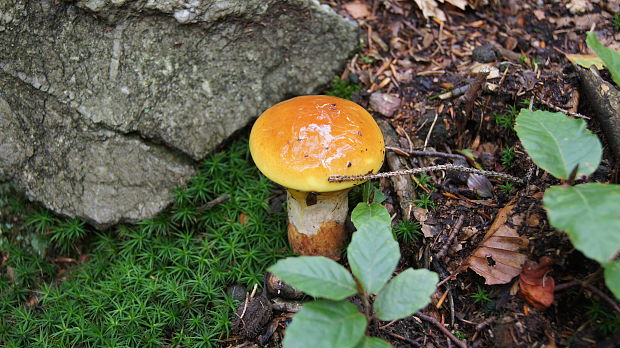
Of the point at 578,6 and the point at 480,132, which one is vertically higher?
the point at 578,6

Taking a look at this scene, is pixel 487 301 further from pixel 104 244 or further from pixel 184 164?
pixel 104 244

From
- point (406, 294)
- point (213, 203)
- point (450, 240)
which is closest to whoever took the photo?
point (406, 294)

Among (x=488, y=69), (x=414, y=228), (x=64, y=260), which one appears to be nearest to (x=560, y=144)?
(x=414, y=228)

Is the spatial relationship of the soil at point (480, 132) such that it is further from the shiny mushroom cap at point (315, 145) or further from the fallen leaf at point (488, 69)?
the shiny mushroom cap at point (315, 145)

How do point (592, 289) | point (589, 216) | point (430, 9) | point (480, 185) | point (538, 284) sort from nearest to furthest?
point (589, 216)
point (592, 289)
point (538, 284)
point (480, 185)
point (430, 9)

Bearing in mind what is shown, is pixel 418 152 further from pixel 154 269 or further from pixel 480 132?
pixel 154 269

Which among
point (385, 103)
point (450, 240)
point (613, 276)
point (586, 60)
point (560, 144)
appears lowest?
point (450, 240)

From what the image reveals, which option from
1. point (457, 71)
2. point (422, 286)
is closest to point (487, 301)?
point (422, 286)
